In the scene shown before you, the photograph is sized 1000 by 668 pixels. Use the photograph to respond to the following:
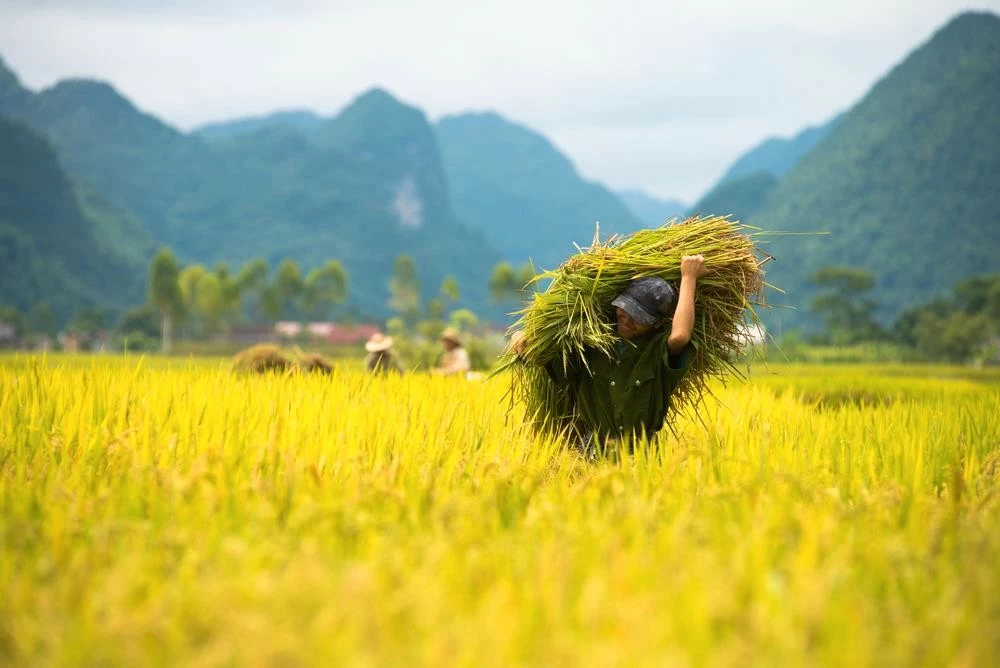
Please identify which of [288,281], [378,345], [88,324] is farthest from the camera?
[88,324]

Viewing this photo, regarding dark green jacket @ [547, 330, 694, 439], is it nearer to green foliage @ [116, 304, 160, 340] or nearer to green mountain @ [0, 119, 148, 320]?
green foliage @ [116, 304, 160, 340]

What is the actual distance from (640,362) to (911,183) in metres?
120

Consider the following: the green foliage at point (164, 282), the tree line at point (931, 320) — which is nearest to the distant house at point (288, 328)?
the green foliage at point (164, 282)

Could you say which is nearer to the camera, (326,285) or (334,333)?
(326,285)

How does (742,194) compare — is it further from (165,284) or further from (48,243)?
(165,284)

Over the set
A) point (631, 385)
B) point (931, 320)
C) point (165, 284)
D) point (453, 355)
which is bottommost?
point (165, 284)

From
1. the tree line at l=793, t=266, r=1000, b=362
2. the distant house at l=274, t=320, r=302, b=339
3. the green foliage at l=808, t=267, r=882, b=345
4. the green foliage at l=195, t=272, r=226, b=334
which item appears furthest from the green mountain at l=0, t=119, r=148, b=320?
the tree line at l=793, t=266, r=1000, b=362

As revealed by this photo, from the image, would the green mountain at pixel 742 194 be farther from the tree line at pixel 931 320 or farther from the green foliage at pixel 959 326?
the green foliage at pixel 959 326

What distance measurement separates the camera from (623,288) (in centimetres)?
435

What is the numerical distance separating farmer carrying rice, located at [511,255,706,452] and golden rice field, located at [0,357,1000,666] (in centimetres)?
56

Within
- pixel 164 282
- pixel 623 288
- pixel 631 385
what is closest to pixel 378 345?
pixel 623 288

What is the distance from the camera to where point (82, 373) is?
4668 mm

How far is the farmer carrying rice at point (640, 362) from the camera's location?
405cm

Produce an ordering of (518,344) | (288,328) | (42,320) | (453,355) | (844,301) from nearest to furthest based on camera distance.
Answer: (518,344)
(453,355)
(844,301)
(42,320)
(288,328)
